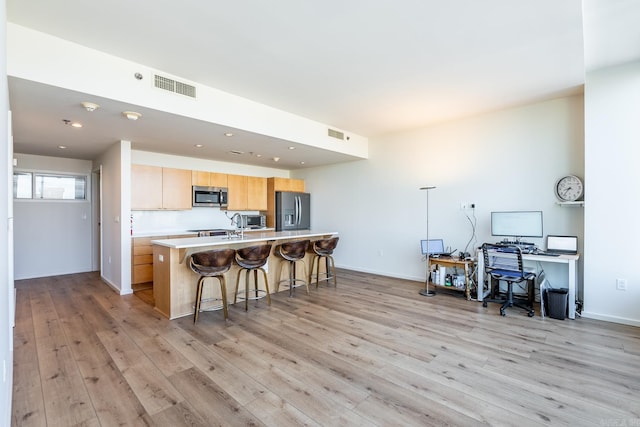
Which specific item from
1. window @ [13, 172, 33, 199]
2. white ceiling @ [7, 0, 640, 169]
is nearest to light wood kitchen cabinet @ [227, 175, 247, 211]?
white ceiling @ [7, 0, 640, 169]

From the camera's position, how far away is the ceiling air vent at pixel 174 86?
318 cm

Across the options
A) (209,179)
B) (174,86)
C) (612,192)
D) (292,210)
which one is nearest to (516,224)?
(612,192)

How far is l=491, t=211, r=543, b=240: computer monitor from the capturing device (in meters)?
4.07

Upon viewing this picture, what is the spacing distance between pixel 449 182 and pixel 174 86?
4.33m

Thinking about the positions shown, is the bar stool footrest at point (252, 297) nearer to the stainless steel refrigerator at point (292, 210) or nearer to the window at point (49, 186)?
the stainless steel refrigerator at point (292, 210)

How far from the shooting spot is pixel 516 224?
422 centimetres

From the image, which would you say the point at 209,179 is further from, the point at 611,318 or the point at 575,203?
the point at 611,318

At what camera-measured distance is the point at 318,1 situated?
86.4 inches

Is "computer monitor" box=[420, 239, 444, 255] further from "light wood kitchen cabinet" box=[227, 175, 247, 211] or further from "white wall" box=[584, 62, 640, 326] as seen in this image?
"light wood kitchen cabinet" box=[227, 175, 247, 211]

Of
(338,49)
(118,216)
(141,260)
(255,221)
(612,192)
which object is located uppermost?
(338,49)

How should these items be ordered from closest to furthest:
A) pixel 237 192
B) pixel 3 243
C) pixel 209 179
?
pixel 3 243, pixel 209 179, pixel 237 192

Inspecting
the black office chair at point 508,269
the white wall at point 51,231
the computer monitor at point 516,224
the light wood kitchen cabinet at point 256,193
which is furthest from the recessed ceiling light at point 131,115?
the computer monitor at point 516,224

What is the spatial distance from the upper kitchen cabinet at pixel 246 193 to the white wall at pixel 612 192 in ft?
19.1

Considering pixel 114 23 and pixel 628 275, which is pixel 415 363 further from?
pixel 114 23
